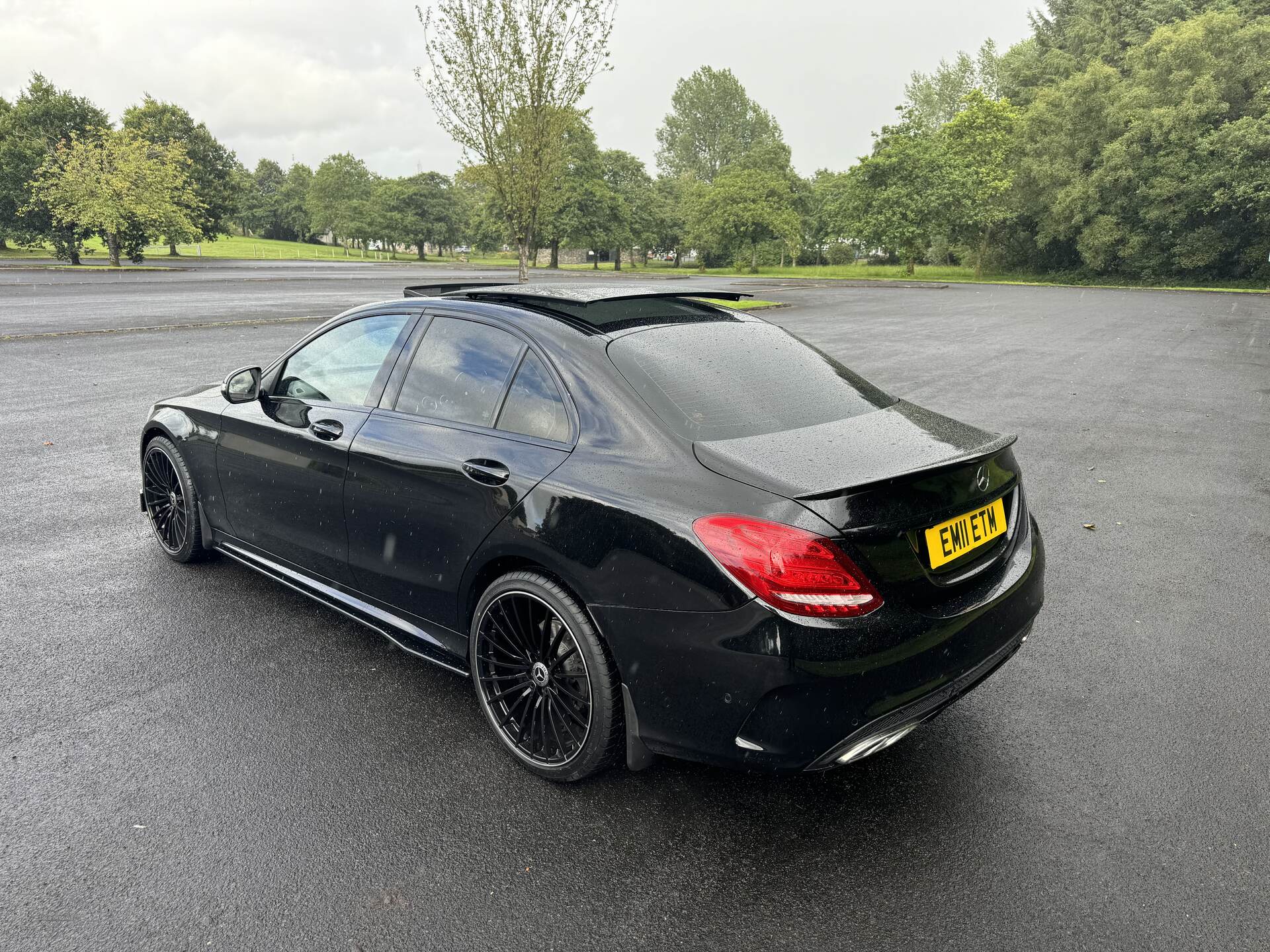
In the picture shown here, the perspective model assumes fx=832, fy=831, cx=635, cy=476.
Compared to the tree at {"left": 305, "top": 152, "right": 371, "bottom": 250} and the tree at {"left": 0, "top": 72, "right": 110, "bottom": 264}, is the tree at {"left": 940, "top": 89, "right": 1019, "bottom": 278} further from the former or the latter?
the tree at {"left": 305, "top": 152, "right": 371, "bottom": 250}

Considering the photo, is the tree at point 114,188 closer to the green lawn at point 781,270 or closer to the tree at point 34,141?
the tree at point 34,141

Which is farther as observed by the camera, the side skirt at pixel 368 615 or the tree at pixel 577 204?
the tree at pixel 577 204

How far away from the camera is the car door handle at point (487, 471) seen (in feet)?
9.44

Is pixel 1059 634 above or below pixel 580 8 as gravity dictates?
below

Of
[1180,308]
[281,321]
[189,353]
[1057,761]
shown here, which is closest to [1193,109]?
[1180,308]

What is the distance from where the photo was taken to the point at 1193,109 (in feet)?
152

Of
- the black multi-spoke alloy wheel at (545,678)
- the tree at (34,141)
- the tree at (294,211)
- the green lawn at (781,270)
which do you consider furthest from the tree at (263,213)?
the black multi-spoke alloy wheel at (545,678)

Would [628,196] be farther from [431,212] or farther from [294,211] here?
[294,211]

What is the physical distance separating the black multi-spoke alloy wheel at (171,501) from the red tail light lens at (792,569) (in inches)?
133

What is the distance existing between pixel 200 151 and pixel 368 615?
73.3 meters

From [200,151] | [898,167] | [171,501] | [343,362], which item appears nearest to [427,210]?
[200,151]

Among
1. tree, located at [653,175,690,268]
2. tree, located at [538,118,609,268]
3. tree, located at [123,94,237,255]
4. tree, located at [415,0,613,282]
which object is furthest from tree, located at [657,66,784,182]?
tree, located at [415,0,613,282]

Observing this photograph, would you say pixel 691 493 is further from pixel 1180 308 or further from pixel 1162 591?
pixel 1180 308

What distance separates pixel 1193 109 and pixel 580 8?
4206 centimetres
